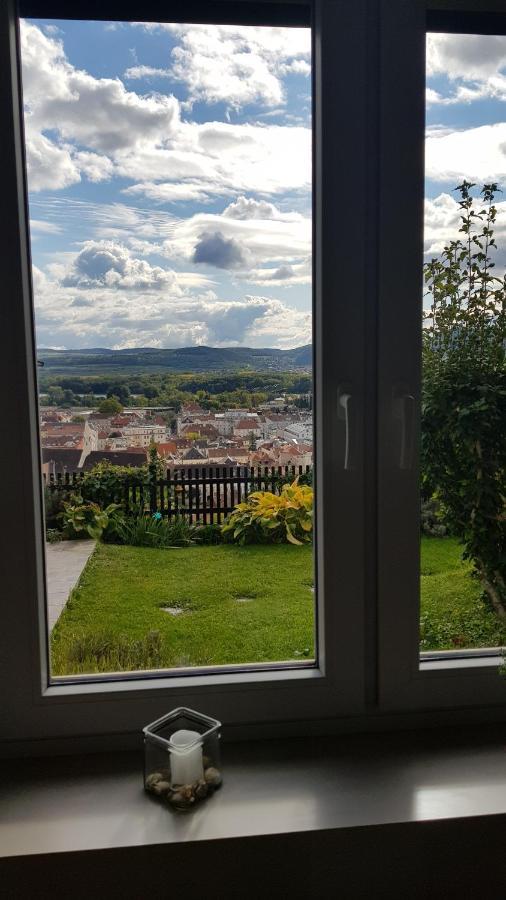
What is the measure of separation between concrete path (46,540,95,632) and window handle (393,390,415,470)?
0.62 m

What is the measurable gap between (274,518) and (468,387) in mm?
472

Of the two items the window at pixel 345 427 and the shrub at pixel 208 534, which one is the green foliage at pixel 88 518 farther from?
the shrub at pixel 208 534

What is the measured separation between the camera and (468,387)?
4.25 ft

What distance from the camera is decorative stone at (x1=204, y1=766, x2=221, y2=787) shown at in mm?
1087

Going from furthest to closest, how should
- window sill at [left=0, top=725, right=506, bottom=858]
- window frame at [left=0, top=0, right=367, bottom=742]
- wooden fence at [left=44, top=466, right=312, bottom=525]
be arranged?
wooden fence at [left=44, top=466, right=312, bottom=525] < window frame at [left=0, top=0, right=367, bottom=742] < window sill at [left=0, top=725, right=506, bottom=858]

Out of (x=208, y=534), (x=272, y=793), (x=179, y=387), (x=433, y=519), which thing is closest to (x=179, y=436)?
(x=179, y=387)

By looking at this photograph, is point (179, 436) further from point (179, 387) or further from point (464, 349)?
point (464, 349)

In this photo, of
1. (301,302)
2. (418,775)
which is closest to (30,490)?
(301,302)

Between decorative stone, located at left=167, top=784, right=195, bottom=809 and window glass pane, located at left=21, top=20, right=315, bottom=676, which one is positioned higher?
window glass pane, located at left=21, top=20, right=315, bottom=676

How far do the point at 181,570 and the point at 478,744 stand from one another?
660 millimetres

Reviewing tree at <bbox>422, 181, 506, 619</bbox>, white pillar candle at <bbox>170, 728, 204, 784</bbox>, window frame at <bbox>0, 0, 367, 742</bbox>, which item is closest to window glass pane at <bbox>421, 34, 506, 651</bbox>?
tree at <bbox>422, 181, 506, 619</bbox>

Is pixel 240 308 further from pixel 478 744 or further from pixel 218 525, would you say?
pixel 478 744

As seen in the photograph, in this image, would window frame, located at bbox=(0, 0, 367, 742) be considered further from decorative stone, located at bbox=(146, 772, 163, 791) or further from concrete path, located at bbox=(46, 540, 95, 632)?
decorative stone, located at bbox=(146, 772, 163, 791)

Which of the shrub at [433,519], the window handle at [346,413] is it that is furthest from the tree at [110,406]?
the shrub at [433,519]
